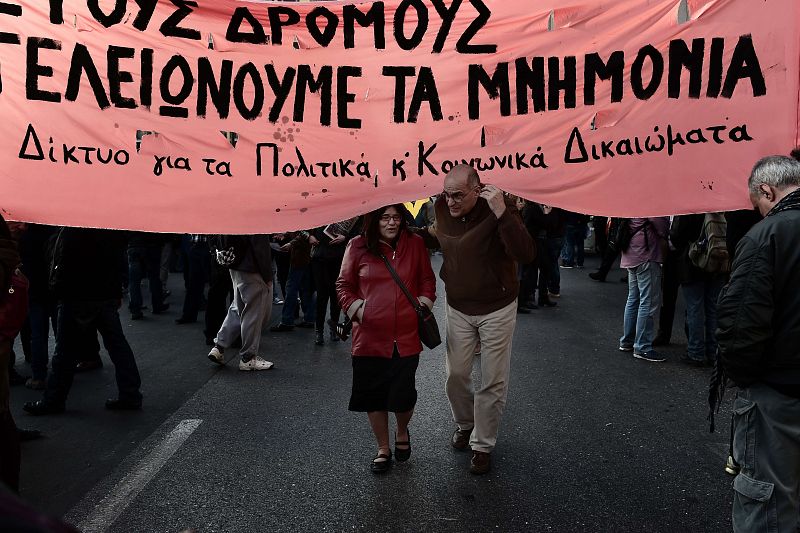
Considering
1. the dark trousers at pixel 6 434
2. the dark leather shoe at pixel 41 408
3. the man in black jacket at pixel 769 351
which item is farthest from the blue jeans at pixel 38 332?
the man in black jacket at pixel 769 351

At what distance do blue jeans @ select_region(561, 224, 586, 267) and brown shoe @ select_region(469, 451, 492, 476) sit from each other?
12284 millimetres

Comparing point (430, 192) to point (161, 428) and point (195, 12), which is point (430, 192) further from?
point (161, 428)

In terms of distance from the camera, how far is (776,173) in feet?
9.77

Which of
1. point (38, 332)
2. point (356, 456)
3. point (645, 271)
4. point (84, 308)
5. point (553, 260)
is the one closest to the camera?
point (356, 456)

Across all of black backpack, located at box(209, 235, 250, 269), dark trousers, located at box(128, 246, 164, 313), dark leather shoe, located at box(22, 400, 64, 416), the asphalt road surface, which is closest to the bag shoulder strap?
the asphalt road surface

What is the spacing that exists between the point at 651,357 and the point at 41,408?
5927 millimetres

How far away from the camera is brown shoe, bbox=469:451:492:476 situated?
457 centimetres

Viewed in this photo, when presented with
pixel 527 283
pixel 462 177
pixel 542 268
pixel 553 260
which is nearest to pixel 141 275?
pixel 527 283

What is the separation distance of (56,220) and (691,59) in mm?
2985

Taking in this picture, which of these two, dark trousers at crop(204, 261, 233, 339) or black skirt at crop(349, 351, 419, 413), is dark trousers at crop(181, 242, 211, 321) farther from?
black skirt at crop(349, 351, 419, 413)

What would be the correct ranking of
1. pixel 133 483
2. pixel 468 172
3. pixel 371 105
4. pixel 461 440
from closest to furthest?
pixel 371 105, pixel 468 172, pixel 133 483, pixel 461 440

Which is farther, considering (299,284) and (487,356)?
(299,284)

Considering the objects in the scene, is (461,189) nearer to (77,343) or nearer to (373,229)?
(373,229)

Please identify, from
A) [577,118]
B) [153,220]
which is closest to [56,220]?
[153,220]
